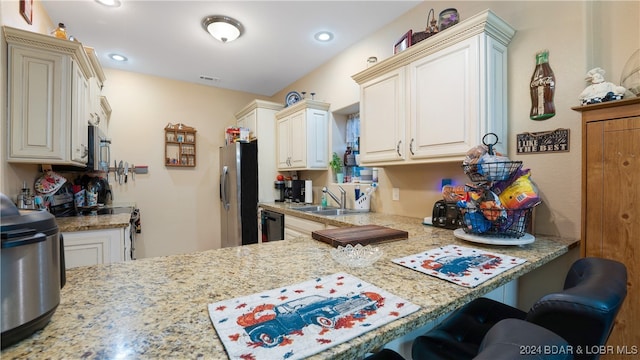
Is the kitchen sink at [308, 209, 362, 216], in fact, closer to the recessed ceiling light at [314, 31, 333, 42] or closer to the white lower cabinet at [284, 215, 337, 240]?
the white lower cabinet at [284, 215, 337, 240]

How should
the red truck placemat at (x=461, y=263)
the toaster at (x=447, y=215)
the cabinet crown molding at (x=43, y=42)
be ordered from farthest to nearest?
1. the cabinet crown molding at (x=43, y=42)
2. the toaster at (x=447, y=215)
3. the red truck placemat at (x=461, y=263)

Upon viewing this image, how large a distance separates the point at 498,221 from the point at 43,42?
3047 millimetres

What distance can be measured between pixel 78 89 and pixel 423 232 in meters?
2.70

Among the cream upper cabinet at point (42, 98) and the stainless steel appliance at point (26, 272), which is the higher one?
the cream upper cabinet at point (42, 98)

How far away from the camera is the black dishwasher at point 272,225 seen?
303cm

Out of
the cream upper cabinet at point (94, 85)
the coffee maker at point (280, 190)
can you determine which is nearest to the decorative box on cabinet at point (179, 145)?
the cream upper cabinet at point (94, 85)

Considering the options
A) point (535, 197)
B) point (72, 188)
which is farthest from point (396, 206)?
point (72, 188)

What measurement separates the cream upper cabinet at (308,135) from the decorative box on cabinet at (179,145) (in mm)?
1575

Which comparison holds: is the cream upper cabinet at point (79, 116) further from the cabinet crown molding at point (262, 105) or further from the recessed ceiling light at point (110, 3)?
the cabinet crown molding at point (262, 105)

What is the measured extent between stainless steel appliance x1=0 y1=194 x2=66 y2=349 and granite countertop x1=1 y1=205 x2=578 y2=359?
0.15 feet

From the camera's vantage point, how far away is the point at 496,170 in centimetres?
133

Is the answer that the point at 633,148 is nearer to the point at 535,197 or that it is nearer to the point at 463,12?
the point at 535,197

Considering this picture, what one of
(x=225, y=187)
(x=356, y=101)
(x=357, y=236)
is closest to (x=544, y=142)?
(x=357, y=236)

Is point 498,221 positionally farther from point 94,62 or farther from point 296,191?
point 94,62
